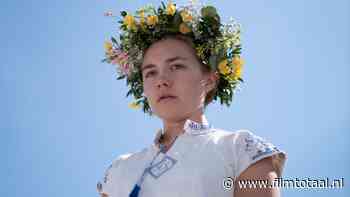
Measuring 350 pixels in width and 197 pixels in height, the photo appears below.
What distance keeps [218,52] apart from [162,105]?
101cm

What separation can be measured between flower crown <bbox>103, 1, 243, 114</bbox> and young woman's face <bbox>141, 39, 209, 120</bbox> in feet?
0.93

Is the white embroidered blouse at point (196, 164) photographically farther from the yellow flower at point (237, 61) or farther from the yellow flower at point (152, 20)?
the yellow flower at point (152, 20)

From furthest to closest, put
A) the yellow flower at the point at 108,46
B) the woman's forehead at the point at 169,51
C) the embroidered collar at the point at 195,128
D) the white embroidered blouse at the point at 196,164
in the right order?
1. the yellow flower at the point at 108,46
2. the woman's forehead at the point at 169,51
3. the embroidered collar at the point at 195,128
4. the white embroidered blouse at the point at 196,164

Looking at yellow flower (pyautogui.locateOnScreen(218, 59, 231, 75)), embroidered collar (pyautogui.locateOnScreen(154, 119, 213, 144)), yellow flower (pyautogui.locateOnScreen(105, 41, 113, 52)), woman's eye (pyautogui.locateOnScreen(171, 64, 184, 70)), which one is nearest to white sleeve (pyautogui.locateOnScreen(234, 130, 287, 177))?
embroidered collar (pyautogui.locateOnScreen(154, 119, 213, 144))

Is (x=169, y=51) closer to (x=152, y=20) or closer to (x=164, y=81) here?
(x=164, y=81)

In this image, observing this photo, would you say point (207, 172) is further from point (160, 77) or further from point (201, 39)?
point (201, 39)

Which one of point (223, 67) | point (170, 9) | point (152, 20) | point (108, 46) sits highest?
point (170, 9)

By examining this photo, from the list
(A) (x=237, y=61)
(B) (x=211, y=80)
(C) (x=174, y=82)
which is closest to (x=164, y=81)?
(C) (x=174, y=82)

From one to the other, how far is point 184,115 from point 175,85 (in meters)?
0.26

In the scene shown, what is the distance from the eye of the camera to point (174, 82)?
12.4ft

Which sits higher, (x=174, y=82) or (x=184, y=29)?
(x=184, y=29)

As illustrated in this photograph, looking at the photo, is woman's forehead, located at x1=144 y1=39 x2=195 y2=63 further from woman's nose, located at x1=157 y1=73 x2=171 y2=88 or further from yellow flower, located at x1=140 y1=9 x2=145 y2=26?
yellow flower, located at x1=140 y1=9 x2=145 y2=26

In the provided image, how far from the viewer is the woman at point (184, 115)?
3184 mm

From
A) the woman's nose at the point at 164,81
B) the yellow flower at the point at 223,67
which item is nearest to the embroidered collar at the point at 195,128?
the woman's nose at the point at 164,81
